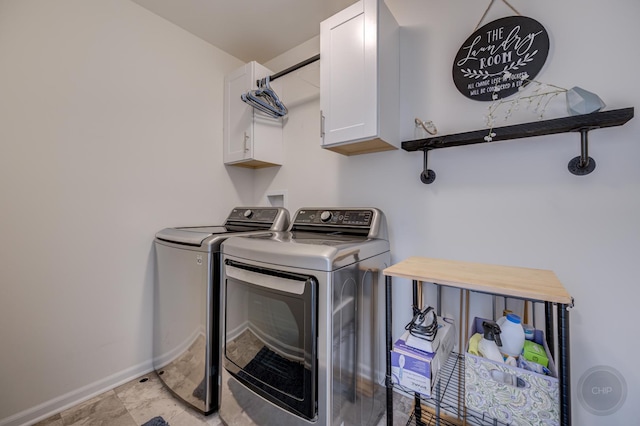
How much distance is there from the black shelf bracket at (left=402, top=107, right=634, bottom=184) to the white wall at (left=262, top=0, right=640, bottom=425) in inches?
1.6

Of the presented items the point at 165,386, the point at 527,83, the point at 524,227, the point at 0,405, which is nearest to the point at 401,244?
the point at 524,227

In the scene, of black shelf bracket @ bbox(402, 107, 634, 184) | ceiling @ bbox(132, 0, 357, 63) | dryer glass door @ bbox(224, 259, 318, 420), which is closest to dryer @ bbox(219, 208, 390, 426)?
dryer glass door @ bbox(224, 259, 318, 420)

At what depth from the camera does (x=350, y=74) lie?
141 cm

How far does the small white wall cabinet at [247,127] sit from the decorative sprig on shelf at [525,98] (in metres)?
1.55

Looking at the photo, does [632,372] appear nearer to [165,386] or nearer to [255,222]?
Answer: [255,222]

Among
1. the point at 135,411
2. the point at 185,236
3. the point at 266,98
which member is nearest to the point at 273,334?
the point at 185,236

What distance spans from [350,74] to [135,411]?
227 cm

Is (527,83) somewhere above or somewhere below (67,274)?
above

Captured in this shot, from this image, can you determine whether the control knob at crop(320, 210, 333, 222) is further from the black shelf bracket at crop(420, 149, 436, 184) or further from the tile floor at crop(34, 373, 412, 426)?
the tile floor at crop(34, 373, 412, 426)

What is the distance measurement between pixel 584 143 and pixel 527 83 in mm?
370

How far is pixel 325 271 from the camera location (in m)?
0.96

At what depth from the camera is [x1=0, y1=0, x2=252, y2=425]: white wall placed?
129 centimetres

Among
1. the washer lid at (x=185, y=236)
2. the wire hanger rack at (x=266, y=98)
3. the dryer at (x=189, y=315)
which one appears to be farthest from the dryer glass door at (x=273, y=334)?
the wire hanger rack at (x=266, y=98)

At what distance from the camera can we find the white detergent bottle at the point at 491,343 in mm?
846
